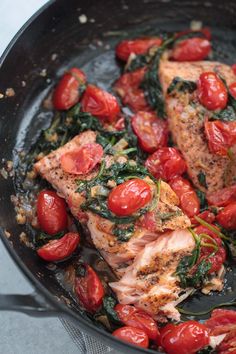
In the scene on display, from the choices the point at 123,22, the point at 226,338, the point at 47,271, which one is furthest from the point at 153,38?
the point at 226,338

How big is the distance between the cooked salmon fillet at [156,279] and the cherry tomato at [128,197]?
35 cm

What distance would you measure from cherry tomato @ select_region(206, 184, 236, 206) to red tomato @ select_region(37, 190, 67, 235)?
1284 millimetres

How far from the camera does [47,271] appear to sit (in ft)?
15.9

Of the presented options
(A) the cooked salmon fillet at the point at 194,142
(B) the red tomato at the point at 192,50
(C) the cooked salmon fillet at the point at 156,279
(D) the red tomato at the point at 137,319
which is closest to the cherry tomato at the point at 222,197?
(A) the cooked salmon fillet at the point at 194,142

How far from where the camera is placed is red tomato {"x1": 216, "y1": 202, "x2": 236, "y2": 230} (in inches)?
193

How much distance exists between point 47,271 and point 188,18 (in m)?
3.03

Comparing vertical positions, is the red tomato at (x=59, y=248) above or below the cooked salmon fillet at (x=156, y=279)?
above

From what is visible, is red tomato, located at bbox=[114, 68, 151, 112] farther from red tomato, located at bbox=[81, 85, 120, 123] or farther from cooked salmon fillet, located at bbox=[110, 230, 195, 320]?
cooked salmon fillet, located at bbox=[110, 230, 195, 320]

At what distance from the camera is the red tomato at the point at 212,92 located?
514 centimetres

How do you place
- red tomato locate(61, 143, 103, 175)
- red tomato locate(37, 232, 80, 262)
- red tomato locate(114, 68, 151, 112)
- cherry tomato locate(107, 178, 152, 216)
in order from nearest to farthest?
cherry tomato locate(107, 178, 152, 216) < red tomato locate(37, 232, 80, 262) < red tomato locate(61, 143, 103, 175) < red tomato locate(114, 68, 151, 112)

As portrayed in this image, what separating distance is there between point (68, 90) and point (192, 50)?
132cm

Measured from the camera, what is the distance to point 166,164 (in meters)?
5.11

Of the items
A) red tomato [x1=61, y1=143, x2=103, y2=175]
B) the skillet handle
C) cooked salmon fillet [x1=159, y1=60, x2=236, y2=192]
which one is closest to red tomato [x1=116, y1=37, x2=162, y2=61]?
cooked salmon fillet [x1=159, y1=60, x2=236, y2=192]

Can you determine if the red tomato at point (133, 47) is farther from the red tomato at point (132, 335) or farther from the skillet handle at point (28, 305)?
the skillet handle at point (28, 305)
